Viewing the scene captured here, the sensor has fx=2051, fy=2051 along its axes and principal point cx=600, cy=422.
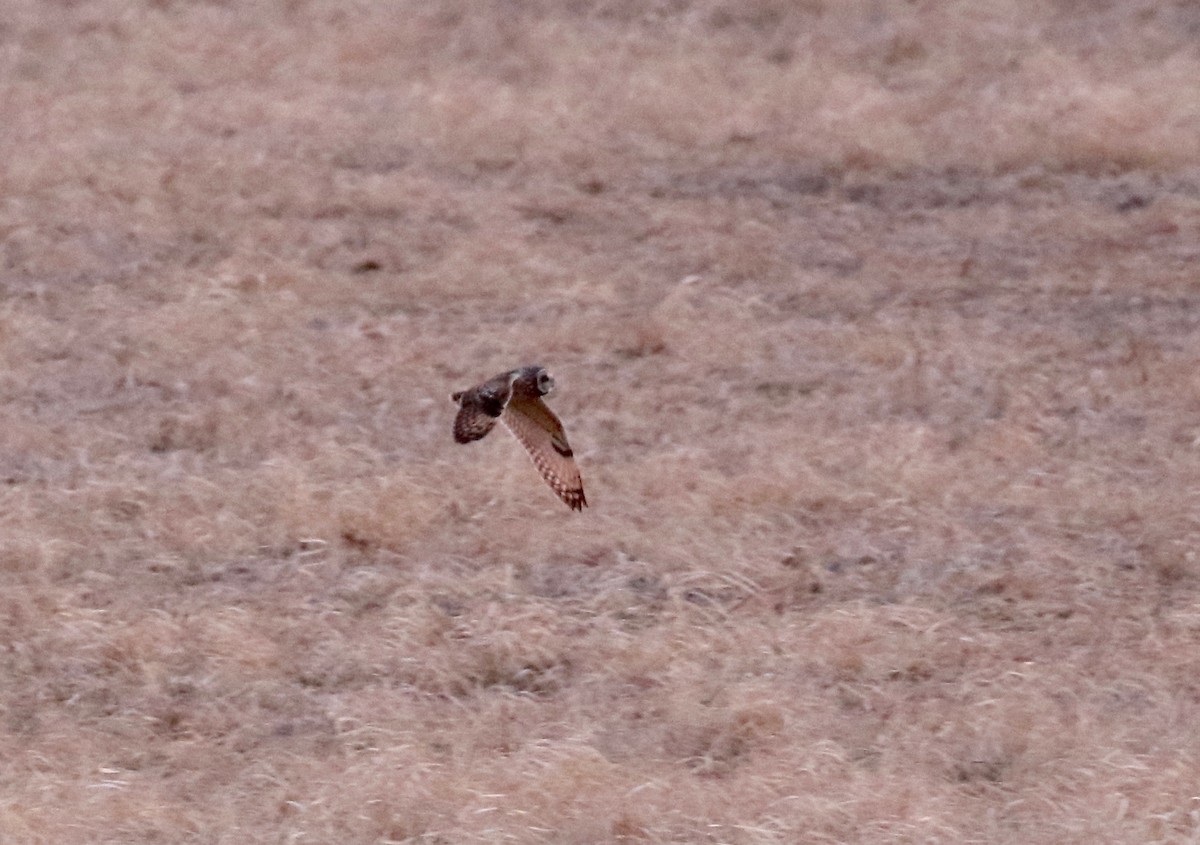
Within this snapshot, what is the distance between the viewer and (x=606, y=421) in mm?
8250

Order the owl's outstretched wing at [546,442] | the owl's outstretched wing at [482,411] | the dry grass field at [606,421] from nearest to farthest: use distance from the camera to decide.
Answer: the dry grass field at [606,421] → the owl's outstretched wing at [482,411] → the owl's outstretched wing at [546,442]

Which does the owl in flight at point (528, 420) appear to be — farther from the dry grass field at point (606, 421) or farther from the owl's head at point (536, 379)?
the dry grass field at point (606, 421)

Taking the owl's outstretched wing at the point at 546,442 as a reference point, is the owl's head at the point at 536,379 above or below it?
above

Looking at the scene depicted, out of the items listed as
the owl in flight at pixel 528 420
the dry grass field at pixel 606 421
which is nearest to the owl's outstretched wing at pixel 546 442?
the owl in flight at pixel 528 420

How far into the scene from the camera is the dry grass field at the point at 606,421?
580cm

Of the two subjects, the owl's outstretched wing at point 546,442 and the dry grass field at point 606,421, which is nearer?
the dry grass field at point 606,421

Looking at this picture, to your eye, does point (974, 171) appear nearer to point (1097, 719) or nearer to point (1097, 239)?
point (1097, 239)

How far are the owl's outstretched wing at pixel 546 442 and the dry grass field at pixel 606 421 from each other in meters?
0.37

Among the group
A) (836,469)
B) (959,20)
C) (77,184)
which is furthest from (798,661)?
(959,20)

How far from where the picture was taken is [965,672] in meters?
6.35

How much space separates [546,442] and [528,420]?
0.30ft

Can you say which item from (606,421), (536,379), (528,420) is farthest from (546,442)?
(606,421)

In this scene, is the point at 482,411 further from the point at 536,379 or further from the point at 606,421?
the point at 606,421

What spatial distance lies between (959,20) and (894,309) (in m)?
3.56
